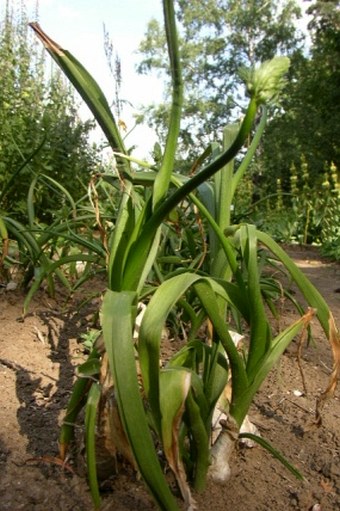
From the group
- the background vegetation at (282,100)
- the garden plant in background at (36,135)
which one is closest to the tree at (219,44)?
the background vegetation at (282,100)

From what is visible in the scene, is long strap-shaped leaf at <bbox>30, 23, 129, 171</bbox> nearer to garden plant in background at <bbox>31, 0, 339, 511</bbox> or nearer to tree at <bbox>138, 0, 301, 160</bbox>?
garden plant in background at <bbox>31, 0, 339, 511</bbox>

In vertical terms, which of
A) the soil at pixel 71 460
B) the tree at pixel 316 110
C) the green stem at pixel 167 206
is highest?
the tree at pixel 316 110

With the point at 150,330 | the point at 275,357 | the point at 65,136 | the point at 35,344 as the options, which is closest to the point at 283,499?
the point at 275,357

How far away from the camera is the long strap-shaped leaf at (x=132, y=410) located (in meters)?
0.62

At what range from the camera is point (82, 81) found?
74 cm

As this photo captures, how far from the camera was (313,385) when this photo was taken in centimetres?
144

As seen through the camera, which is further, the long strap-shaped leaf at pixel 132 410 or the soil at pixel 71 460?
the soil at pixel 71 460

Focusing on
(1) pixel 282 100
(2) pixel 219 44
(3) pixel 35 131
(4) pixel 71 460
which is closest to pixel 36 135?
(3) pixel 35 131

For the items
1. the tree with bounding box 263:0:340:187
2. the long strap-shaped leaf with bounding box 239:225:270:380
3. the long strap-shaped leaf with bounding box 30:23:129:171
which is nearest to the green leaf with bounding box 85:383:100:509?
the long strap-shaped leaf with bounding box 239:225:270:380

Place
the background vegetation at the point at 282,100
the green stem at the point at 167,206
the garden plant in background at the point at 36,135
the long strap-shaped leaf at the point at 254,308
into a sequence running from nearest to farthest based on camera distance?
the green stem at the point at 167,206, the long strap-shaped leaf at the point at 254,308, the garden plant in background at the point at 36,135, the background vegetation at the point at 282,100

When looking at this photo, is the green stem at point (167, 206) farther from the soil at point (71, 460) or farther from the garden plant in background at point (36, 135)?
the garden plant in background at point (36, 135)

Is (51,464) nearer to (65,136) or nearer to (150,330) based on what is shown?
(150,330)

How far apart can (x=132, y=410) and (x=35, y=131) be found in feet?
11.4

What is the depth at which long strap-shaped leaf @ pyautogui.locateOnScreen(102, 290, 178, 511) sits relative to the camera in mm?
624
